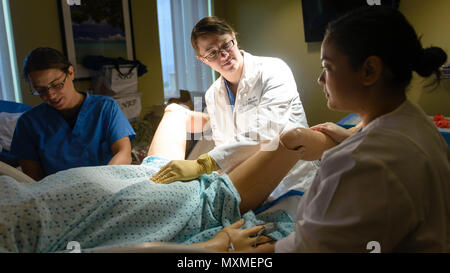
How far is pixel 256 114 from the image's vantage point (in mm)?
1210

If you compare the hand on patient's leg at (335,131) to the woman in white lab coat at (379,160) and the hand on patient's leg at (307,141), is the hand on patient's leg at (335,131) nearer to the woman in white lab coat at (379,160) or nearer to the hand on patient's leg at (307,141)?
the hand on patient's leg at (307,141)

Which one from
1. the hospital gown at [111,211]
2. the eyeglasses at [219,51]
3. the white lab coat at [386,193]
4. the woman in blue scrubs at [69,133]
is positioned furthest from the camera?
the eyeglasses at [219,51]

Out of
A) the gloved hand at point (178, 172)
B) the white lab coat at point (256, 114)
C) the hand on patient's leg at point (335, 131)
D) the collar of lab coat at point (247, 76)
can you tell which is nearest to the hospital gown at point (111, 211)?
the gloved hand at point (178, 172)

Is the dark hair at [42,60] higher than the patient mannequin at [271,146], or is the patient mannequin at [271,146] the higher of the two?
the dark hair at [42,60]

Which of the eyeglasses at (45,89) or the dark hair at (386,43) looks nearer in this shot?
the dark hair at (386,43)

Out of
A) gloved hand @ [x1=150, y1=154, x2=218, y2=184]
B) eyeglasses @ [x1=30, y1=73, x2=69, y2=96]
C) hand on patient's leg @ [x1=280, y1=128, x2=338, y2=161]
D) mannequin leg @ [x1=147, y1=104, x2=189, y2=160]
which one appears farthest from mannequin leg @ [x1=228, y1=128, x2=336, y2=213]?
eyeglasses @ [x1=30, y1=73, x2=69, y2=96]

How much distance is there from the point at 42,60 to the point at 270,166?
707 millimetres

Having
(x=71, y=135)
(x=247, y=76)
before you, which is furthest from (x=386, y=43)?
(x=71, y=135)

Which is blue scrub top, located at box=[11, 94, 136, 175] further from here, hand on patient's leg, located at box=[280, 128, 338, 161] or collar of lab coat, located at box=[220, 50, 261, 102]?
hand on patient's leg, located at box=[280, 128, 338, 161]

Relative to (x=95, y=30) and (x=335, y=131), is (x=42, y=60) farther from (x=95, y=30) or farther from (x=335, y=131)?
(x=335, y=131)

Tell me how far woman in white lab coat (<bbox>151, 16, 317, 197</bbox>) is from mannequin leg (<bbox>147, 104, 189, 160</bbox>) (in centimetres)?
12

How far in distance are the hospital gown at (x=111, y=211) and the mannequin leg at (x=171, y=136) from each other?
194mm

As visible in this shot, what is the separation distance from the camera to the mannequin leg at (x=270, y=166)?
Result: 3.18ft

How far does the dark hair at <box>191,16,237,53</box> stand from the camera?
3.70 ft
